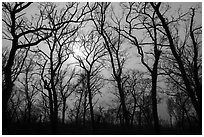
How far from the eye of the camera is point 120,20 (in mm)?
20438

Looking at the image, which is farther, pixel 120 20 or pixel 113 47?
pixel 113 47

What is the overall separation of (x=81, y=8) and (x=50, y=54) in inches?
325

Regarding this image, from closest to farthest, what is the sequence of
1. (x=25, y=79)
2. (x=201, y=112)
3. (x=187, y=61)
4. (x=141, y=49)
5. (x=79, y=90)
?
(x=201, y=112), (x=141, y=49), (x=187, y=61), (x=25, y=79), (x=79, y=90)

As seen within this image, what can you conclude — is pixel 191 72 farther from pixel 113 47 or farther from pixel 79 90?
pixel 79 90

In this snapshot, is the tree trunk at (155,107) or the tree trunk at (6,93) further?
the tree trunk at (155,107)

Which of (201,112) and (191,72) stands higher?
(191,72)

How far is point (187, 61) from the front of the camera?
21328 mm

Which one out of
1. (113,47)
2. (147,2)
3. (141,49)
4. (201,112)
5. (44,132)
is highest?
(147,2)

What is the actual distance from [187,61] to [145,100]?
22448 mm

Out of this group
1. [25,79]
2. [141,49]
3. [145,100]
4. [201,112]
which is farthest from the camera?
[145,100]

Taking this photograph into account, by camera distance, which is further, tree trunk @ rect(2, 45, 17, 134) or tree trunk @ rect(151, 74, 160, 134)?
tree trunk @ rect(151, 74, 160, 134)

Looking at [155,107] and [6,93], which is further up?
[6,93]

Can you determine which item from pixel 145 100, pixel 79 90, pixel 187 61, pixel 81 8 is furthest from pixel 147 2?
pixel 145 100

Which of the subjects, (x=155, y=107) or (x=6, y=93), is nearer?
(x=6, y=93)
